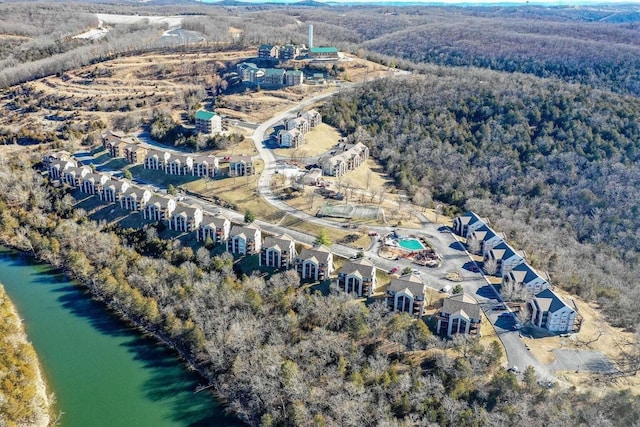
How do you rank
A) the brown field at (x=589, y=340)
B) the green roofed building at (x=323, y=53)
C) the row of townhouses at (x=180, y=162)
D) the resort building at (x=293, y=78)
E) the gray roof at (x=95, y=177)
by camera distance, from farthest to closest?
1. the green roofed building at (x=323, y=53)
2. the resort building at (x=293, y=78)
3. the row of townhouses at (x=180, y=162)
4. the gray roof at (x=95, y=177)
5. the brown field at (x=589, y=340)

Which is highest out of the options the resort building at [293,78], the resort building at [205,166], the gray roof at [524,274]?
the resort building at [293,78]

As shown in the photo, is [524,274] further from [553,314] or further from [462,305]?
[462,305]

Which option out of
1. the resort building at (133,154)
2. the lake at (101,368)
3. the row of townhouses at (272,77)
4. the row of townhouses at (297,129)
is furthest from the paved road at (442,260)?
the row of townhouses at (272,77)

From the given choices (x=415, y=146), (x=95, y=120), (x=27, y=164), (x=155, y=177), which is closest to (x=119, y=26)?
(x=95, y=120)

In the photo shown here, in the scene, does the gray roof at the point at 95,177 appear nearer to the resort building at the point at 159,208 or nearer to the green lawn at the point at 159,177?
the green lawn at the point at 159,177

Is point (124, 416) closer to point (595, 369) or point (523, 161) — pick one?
point (595, 369)

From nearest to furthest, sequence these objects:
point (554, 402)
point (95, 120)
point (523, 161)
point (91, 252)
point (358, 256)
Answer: point (554, 402) → point (358, 256) → point (91, 252) → point (523, 161) → point (95, 120)

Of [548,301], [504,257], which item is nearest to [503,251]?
[504,257]
